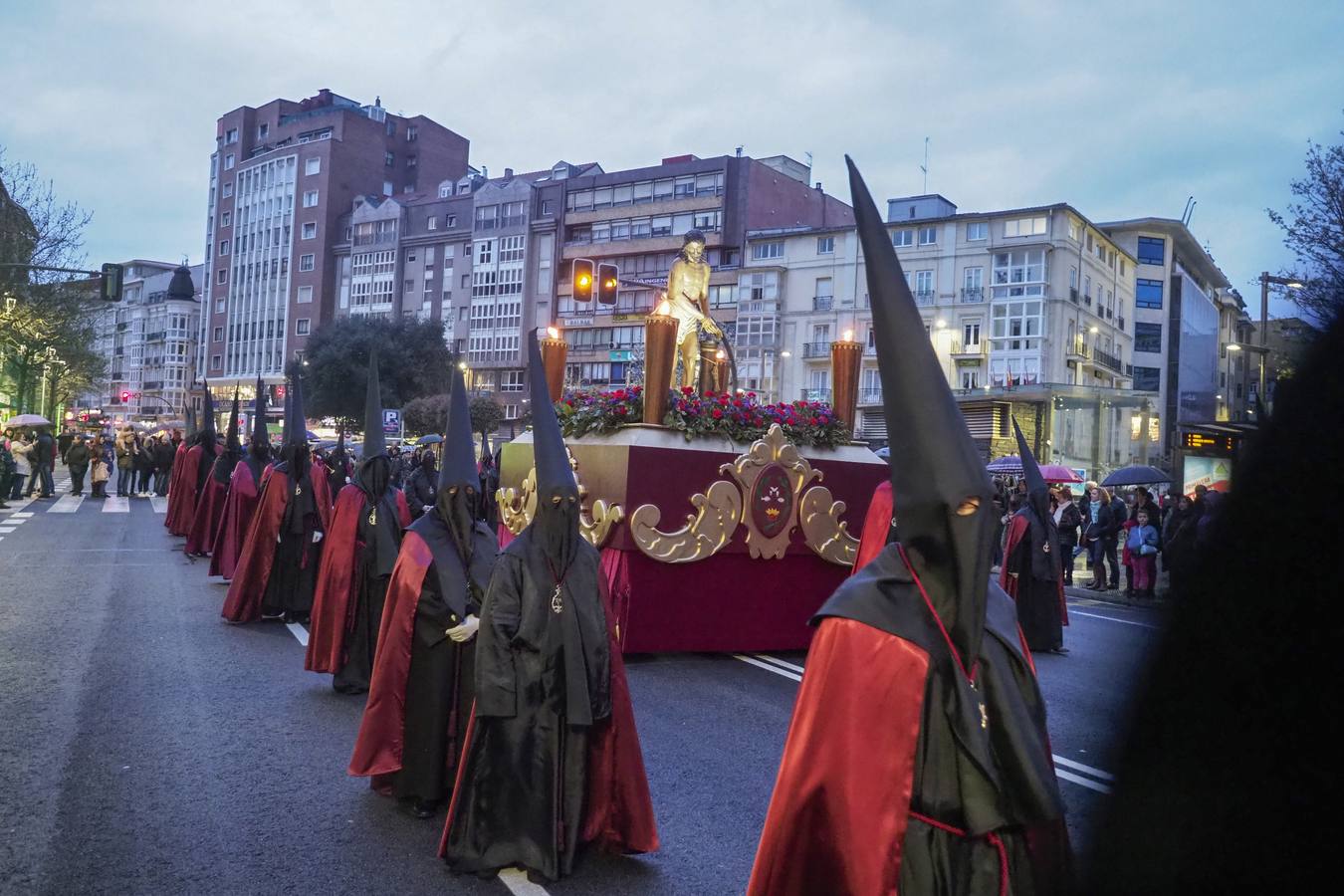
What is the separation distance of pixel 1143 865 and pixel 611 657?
13.8 ft

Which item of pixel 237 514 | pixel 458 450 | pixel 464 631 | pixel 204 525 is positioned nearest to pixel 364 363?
pixel 204 525

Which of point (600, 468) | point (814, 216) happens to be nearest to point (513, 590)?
point (600, 468)

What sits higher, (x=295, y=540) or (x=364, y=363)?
(x=364, y=363)

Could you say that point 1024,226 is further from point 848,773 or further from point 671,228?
point 848,773

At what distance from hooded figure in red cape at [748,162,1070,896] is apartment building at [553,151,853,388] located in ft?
189

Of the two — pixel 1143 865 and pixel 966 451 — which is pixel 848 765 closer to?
pixel 966 451

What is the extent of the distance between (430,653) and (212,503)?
42.9ft

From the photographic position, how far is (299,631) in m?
11.0

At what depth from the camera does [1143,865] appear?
0.84 m

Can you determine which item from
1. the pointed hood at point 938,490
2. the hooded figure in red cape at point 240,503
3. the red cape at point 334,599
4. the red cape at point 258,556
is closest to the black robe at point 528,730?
the pointed hood at point 938,490

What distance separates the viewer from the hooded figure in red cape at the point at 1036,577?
37.9ft

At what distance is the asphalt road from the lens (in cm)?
453

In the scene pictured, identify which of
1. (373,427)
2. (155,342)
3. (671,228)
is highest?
(671,228)

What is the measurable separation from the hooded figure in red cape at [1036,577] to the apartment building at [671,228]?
48431 mm
